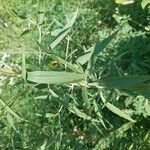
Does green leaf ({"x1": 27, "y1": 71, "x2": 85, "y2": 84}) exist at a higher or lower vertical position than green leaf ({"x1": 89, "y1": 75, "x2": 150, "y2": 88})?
higher

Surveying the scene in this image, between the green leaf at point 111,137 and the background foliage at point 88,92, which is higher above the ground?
the background foliage at point 88,92

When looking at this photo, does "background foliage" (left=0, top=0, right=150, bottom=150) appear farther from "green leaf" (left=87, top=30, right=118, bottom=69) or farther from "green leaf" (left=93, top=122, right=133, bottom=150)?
"green leaf" (left=87, top=30, right=118, bottom=69)

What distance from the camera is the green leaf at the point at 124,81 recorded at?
1.43m

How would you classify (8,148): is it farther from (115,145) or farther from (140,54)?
(140,54)

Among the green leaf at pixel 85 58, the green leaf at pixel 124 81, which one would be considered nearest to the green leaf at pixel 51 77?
the green leaf at pixel 124 81

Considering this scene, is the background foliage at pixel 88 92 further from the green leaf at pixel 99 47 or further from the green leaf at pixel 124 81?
the green leaf at pixel 124 81

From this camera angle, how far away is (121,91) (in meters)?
1.67

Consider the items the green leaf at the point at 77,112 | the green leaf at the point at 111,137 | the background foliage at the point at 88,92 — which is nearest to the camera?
the green leaf at the point at 77,112

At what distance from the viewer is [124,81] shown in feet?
4.78

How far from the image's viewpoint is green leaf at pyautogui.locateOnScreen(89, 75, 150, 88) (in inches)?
56.2

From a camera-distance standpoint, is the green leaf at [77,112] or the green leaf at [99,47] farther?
Answer: the green leaf at [77,112]

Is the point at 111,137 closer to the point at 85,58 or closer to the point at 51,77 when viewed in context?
the point at 85,58

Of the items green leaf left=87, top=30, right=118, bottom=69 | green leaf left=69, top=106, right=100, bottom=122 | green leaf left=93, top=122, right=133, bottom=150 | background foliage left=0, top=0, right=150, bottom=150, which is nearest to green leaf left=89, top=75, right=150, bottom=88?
green leaf left=87, top=30, right=118, bottom=69

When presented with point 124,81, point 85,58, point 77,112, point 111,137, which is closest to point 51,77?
point 124,81
